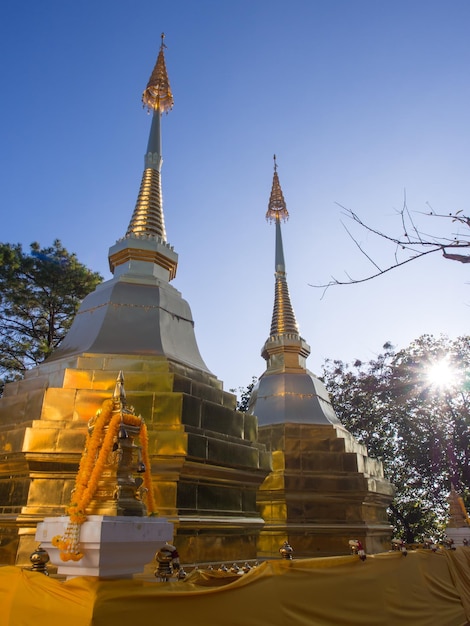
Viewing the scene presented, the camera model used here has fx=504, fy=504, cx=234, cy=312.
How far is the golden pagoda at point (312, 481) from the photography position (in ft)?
45.6

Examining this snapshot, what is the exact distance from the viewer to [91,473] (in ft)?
17.9

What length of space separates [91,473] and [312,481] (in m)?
10.3

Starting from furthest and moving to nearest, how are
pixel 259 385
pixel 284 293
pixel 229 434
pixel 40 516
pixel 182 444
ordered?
pixel 284 293
pixel 259 385
pixel 229 434
pixel 182 444
pixel 40 516

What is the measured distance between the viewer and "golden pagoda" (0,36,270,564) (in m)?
8.63

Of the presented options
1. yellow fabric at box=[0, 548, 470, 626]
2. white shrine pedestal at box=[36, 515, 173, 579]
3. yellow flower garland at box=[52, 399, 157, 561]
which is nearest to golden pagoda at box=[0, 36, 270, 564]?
yellow flower garland at box=[52, 399, 157, 561]

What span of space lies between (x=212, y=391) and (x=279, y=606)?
612 centimetres

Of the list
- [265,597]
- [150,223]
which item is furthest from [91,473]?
[150,223]

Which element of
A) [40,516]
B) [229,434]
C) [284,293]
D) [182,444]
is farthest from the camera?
[284,293]

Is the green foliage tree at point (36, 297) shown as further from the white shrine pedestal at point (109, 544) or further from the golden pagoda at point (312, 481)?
the white shrine pedestal at point (109, 544)

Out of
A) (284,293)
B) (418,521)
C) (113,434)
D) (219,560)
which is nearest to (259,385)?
(284,293)

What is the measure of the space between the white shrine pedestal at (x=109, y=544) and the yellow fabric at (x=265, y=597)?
0.18 metres

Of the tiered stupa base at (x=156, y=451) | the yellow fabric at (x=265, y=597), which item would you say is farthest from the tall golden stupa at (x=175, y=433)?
the yellow fabric at (x=265, y=597)

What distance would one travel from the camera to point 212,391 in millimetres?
11102

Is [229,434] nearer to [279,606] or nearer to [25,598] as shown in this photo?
[279,606]
